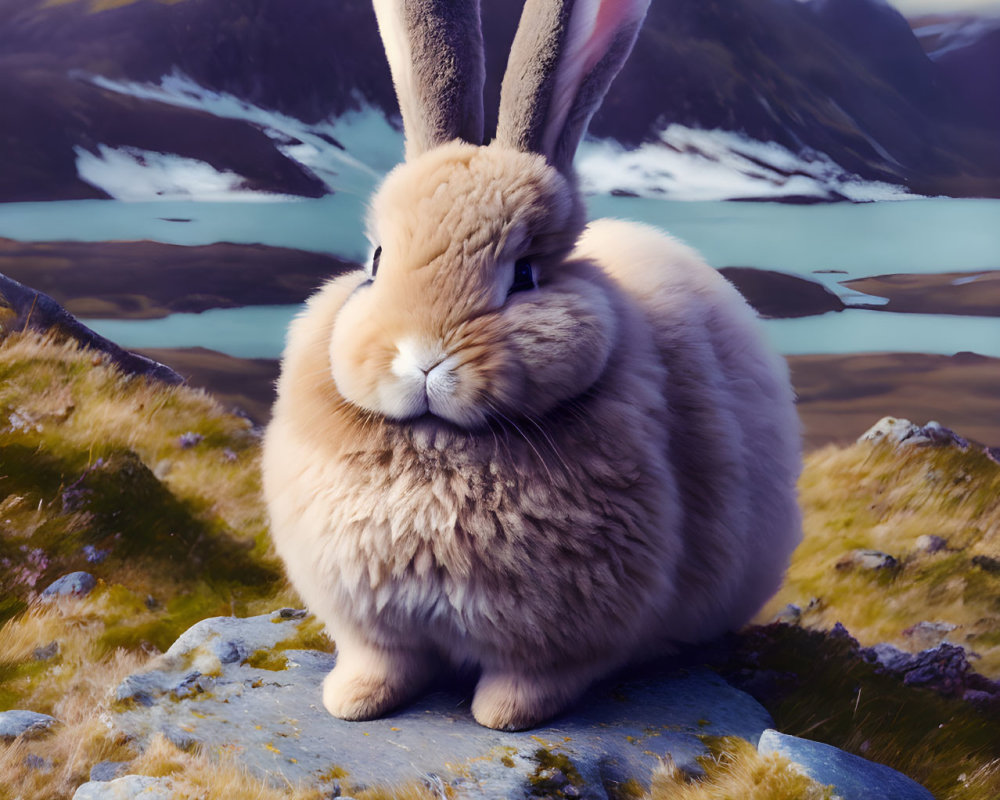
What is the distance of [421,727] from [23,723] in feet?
2.29

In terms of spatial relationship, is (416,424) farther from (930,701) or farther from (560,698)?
(930,701)

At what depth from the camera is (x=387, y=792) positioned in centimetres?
127

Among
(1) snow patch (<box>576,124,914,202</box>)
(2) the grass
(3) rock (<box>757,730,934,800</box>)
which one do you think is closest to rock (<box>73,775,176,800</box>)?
(2) the grass

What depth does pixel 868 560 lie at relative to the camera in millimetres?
1983

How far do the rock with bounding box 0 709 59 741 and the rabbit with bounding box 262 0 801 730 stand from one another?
A: 19.5 inches

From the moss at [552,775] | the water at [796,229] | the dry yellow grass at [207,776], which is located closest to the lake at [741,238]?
the water at [796,229]

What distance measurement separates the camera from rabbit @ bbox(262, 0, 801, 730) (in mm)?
1233

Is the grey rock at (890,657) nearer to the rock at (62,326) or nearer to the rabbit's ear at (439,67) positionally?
the rabbit's ear at (439,67)

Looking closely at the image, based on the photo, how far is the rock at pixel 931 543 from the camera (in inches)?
78.1

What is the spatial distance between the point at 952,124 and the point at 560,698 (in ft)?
6.00

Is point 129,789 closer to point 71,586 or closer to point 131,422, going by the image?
point 71,586

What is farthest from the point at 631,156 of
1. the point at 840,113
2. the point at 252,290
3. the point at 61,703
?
the point at 61,703

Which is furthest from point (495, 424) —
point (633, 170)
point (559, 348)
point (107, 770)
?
point (633, 170)

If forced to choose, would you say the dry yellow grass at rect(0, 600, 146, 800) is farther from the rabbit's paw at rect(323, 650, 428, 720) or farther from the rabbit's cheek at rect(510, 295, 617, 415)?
the rabbit's cheek at rect(510, 295, 617, 415)
